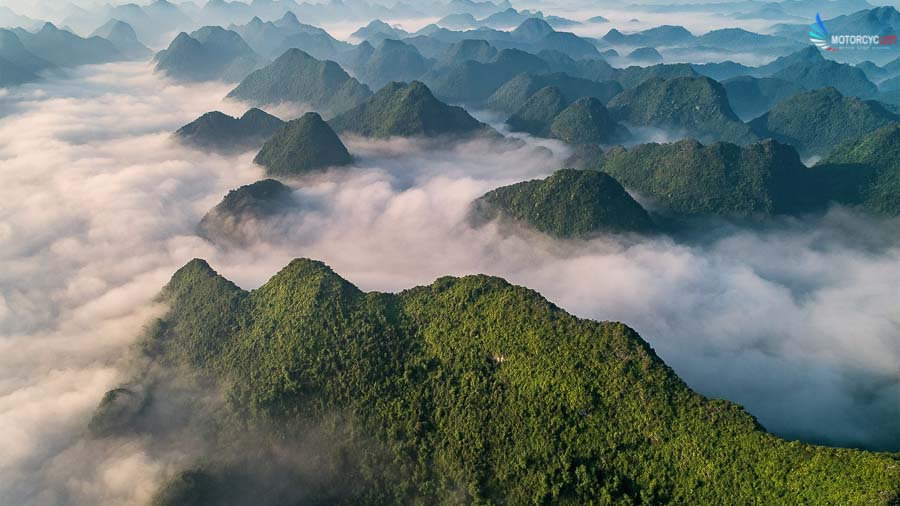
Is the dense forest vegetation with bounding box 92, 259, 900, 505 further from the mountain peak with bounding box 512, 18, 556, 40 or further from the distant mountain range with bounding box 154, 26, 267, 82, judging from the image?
the mountain peak with bounding box 512, 18, 556, 40

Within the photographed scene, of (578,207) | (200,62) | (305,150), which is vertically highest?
(200,62)

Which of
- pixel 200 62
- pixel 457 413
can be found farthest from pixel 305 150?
pixel 200 62

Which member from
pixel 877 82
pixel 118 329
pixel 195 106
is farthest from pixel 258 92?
pixel 877 82

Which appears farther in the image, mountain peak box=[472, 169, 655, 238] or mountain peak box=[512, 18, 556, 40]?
mountain peak box=[512, 18, 556, 40]

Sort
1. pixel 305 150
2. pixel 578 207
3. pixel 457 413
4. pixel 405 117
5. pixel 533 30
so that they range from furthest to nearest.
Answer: pixel 533 30 < pixel 405 117 < pixel 305 150 < pixel 578 207 < pixel 457 413

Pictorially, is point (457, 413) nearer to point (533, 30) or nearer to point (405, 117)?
point (405, 117)

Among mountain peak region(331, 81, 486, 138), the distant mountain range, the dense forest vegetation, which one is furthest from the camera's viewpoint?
the distant mountain range

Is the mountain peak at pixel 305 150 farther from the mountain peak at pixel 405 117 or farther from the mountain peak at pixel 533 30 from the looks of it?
the mountain peak at pixel 533 30
